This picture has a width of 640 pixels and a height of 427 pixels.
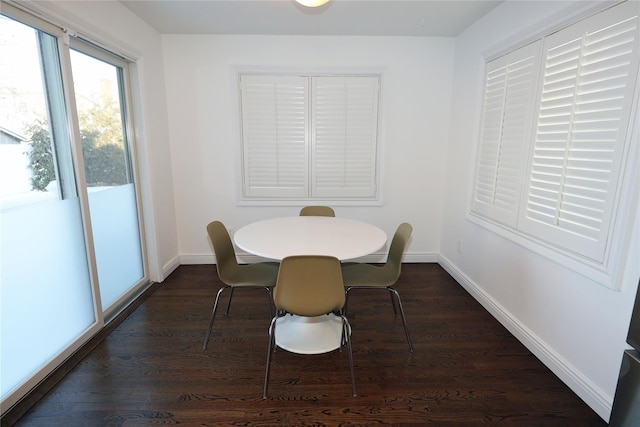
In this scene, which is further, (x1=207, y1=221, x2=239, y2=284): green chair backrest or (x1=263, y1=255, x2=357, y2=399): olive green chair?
(x1=207, y1=221, x2=239, y2=284): green chair backrest

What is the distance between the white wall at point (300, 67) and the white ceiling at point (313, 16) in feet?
0.48

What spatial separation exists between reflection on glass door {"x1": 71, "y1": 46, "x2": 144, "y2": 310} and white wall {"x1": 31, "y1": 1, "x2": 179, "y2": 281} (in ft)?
0.40

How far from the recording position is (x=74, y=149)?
85.0 inches

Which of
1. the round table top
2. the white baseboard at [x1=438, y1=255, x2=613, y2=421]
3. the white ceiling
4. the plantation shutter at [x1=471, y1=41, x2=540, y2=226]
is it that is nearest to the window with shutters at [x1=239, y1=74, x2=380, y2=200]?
the white ceiling

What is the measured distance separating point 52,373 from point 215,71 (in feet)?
9.73

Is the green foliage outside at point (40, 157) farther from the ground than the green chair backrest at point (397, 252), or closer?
farther from the ground

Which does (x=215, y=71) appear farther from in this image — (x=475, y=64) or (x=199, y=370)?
(x=199, y=370)

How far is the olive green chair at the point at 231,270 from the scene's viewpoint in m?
2.24

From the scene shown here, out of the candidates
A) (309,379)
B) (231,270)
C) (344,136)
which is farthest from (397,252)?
(344,136)

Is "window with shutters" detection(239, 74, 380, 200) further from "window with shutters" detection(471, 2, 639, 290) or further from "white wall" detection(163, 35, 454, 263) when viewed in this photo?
"window with shutters" detection(471, 2, 639, 290)

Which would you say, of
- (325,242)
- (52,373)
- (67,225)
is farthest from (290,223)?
(52,373)

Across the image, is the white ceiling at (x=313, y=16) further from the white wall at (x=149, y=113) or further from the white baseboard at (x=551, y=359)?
the white baseboard at (x=551, y=359)

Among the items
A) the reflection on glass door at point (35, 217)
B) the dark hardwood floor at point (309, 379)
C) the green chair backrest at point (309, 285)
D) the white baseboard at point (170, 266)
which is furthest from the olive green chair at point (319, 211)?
the reflection on glass door at point (35, 217)

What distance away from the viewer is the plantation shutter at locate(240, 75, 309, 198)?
351 centimetres
